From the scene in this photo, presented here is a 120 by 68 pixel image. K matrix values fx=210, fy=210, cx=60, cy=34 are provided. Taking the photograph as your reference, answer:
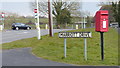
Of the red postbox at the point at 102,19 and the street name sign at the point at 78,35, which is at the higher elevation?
the red postbox at the point at 102,19

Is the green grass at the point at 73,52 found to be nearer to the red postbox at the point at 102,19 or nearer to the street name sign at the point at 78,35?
the street name sign at the point at 78,35

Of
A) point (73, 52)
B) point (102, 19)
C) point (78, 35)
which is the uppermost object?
point (102, 19)

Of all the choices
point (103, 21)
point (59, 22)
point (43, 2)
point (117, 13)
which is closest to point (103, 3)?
point (117, 13)

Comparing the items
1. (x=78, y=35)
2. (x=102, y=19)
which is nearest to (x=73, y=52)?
(x=78, y=35)

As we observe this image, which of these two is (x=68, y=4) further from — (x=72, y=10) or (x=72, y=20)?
(x=72, y=20)

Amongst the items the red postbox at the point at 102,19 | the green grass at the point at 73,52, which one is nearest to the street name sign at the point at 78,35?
the red postbox at the point at 102,19

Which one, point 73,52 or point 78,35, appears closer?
point 78,35

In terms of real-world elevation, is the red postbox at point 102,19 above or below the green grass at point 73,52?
above

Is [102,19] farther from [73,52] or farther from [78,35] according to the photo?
[73,52]

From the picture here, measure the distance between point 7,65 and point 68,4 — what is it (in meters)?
46.7

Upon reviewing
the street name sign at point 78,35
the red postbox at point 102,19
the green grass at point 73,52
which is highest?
the red postbox at point 102,19

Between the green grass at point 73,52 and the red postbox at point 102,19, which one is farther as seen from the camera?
the green grass at point 73,52

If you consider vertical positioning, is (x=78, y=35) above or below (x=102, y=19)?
below

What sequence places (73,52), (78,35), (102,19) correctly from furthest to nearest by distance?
(73,52) < (78,35) < (102,19)
